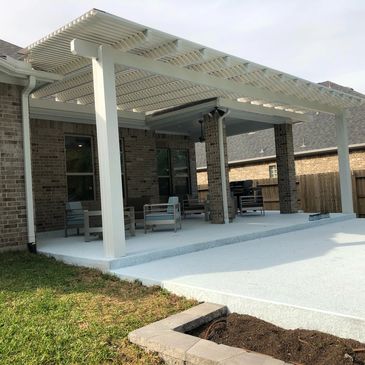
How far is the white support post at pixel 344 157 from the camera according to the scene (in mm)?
13211

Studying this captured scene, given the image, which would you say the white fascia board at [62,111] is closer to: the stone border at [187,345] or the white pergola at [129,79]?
the white pergola at [129,79]

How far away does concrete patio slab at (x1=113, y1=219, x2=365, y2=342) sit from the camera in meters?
3.64

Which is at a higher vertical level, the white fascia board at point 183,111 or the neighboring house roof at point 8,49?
the neighboring house roof at point 8,49

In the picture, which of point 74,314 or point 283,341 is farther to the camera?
point 74,314

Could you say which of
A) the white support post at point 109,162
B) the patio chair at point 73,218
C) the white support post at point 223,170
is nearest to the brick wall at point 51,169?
the patio chair at point 73,218

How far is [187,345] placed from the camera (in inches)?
128

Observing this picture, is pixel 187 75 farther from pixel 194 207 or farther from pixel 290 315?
pixel 290 315

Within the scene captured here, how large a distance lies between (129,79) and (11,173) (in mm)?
3094

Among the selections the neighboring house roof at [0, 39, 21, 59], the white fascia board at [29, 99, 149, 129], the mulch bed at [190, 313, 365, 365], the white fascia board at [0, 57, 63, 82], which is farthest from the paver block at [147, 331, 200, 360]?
the white fascia board at [29, 99, 149, 129]

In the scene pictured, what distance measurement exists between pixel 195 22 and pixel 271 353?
869cm

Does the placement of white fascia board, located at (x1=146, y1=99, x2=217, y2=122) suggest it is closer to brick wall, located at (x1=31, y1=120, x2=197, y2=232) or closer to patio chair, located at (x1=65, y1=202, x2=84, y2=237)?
brick wall, located at (x1=31, y1=120, x2=197, y2=232)

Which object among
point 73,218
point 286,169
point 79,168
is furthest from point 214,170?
point 73,218

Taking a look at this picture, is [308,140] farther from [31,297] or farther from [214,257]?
[31,297]

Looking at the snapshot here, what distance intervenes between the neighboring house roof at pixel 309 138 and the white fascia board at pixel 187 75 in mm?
7629
